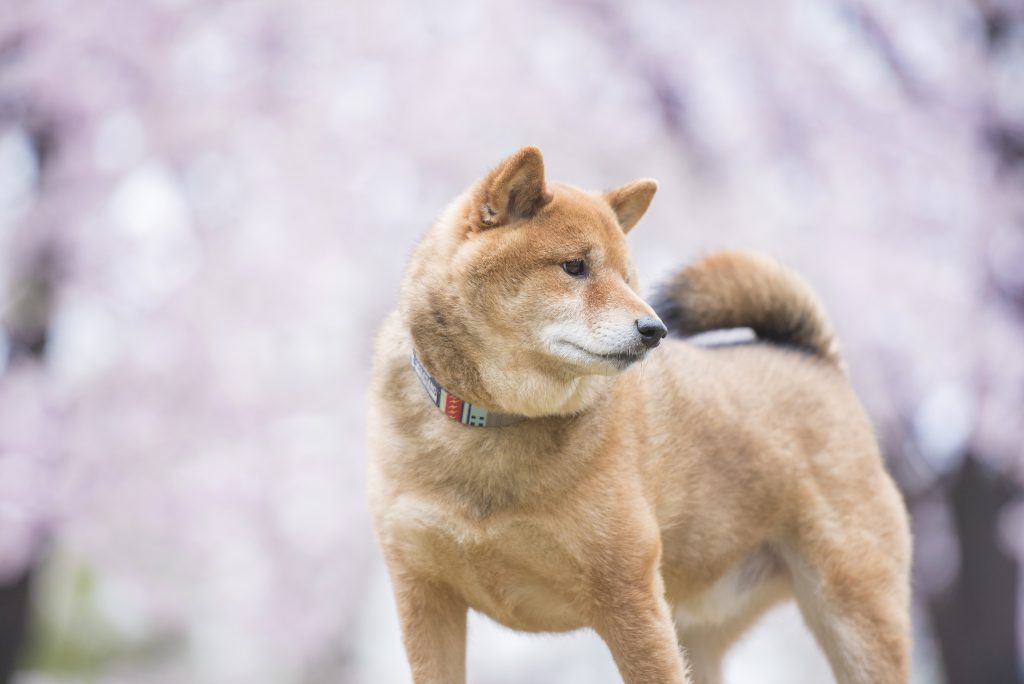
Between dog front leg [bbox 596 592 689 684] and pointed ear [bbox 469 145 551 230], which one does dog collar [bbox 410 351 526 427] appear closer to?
pointed ear [bbox 469 145 551 230]

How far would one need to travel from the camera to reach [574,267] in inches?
104

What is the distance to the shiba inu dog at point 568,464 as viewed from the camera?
2576 mm

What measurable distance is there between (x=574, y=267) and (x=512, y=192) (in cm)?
24

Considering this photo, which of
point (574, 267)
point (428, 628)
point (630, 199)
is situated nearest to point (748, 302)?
point (630, 199)

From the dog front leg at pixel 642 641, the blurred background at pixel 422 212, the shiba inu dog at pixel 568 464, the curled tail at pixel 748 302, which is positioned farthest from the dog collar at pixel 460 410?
the blurred background at pixel 422 212

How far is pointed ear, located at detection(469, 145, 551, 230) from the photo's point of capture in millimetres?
2584

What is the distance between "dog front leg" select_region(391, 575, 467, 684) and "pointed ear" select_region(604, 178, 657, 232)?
109 centimetres

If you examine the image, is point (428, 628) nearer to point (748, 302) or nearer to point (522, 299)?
point (522, 299)

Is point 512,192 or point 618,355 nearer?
point 618,355

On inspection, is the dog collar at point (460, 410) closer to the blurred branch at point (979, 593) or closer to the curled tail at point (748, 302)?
the curled tail at point (748, 302)

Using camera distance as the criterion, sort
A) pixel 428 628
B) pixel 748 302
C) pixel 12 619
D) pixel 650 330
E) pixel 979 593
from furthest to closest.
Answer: pixel 979 593 < pixel 12 619 < pixel 748 302 < pixel 428 628 < pixel 650 330

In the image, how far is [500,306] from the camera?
260 centimetres

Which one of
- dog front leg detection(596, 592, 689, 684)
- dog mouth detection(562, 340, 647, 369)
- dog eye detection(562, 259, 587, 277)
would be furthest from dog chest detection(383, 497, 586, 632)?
dog eye detection(562, 259, 587, 277)

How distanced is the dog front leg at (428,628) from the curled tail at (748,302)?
132cm
